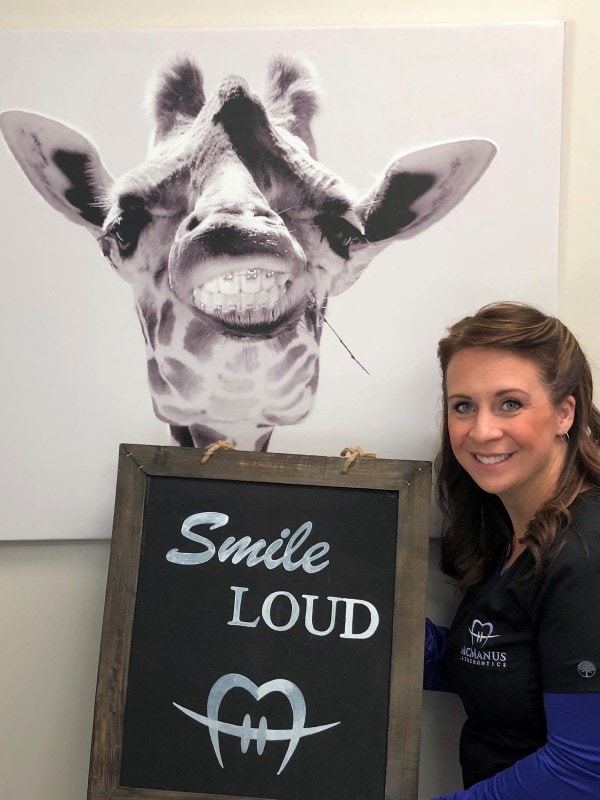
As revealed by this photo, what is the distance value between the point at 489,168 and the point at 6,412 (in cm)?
93

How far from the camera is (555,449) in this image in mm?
1079

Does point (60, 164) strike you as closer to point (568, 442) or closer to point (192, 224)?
point (192, 224)

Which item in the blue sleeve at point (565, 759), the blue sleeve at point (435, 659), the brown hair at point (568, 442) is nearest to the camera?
the blue sleeve at point (565, 759)

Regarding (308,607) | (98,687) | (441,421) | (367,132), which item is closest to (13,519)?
(98,687)

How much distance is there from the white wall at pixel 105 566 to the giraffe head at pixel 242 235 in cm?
15

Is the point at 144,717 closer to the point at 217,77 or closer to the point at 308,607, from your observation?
the point at 308,607

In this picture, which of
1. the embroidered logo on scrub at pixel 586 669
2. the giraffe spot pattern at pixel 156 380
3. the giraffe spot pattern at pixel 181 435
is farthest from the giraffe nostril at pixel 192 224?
the embroidered logo on scrub at pixel 586 669

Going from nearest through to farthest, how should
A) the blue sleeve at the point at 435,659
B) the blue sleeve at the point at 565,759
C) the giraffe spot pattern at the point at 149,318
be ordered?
the blue sleeve at the point at 565,759 → the blue sleeve at the point at 435,659 → the giraffe spot pattern at the point at 149,318

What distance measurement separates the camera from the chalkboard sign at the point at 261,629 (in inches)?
40.7

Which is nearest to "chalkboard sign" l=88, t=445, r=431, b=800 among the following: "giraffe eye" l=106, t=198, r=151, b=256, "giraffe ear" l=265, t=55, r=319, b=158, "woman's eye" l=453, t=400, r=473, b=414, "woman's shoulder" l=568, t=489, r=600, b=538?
"woman's eye" l=453, t=400, r=473, b=414

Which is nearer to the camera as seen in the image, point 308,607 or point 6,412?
point 308,607

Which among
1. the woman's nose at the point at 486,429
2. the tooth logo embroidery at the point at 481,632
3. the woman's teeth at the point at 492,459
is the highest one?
the woman's nose at the point at 486,429

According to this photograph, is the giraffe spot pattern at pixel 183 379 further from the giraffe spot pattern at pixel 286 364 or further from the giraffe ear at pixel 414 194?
the giraffe ear at pixel 414 194

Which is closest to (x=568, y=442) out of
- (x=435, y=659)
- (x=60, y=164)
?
(x=435, y=659)
